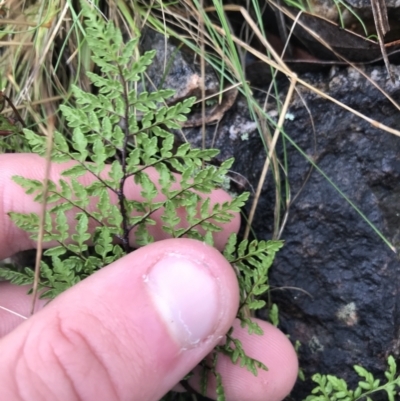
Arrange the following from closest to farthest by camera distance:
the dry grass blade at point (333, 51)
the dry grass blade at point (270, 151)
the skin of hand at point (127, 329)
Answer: the skin of hand at point (127, 329)
the dry grass blade at point (333, 51)
the dry grass blade at point (270, 151)

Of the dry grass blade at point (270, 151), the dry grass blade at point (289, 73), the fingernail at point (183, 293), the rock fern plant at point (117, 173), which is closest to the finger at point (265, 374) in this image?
the rock fern plant at point (117, 173)

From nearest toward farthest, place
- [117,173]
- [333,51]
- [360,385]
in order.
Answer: [117,173], [360,385], [333,51]

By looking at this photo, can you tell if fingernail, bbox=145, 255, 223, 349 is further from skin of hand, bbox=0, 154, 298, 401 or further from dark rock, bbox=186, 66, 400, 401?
dark rock, bbox=186, 66, 400, 401

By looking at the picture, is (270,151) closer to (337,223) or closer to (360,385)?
(337,223)

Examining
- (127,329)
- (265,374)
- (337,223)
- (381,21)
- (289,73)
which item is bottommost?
(265,374)

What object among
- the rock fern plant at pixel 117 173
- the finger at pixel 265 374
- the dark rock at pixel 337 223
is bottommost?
the finger at pixel 265 374

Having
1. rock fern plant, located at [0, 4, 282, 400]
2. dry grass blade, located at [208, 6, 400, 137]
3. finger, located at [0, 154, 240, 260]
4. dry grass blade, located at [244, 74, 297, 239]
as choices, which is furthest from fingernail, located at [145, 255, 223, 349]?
dry grass blade, located at [208, 6, 400, 137]

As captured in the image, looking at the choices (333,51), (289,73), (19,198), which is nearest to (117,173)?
(19,198)

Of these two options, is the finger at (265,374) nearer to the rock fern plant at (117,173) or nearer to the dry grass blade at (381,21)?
the rock fern plant at (117,173)

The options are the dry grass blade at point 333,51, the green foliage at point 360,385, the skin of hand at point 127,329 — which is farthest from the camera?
the dry grass blade at point 333,51
